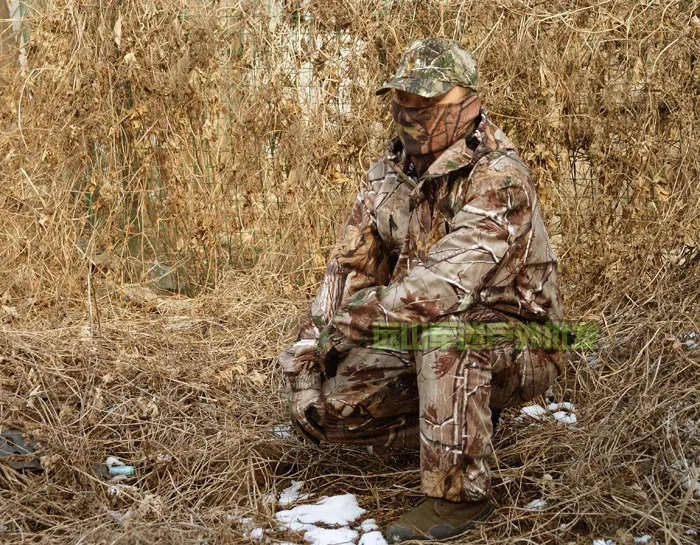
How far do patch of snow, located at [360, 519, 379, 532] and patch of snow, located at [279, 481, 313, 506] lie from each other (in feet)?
0.90

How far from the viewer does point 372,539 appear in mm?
2639

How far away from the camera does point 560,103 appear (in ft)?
14.8

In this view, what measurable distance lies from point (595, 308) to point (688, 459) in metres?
1.46

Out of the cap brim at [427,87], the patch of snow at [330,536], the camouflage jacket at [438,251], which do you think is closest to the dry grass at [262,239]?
the patch of snow at [330,536]

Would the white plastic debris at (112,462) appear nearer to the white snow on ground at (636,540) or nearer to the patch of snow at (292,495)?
the patch of snow at (292,495)

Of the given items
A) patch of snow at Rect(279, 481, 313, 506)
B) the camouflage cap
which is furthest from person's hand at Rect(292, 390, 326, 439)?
the camouflage cap

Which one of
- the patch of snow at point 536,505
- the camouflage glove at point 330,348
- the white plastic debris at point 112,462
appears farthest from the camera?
the white plastic debris at point 112,462

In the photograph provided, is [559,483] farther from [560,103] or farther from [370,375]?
[560,103]

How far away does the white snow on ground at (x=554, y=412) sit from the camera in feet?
11.3

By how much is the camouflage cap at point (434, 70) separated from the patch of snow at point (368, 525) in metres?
1.34

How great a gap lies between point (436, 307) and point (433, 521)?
2.07 ft

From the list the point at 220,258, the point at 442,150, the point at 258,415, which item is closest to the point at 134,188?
A: the point at 220,258

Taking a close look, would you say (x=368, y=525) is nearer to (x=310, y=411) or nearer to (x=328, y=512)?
(x=328, y=512)

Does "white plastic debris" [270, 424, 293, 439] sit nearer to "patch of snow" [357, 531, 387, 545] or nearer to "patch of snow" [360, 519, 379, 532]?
"patch of snow" [360, 519, 379, 532]
